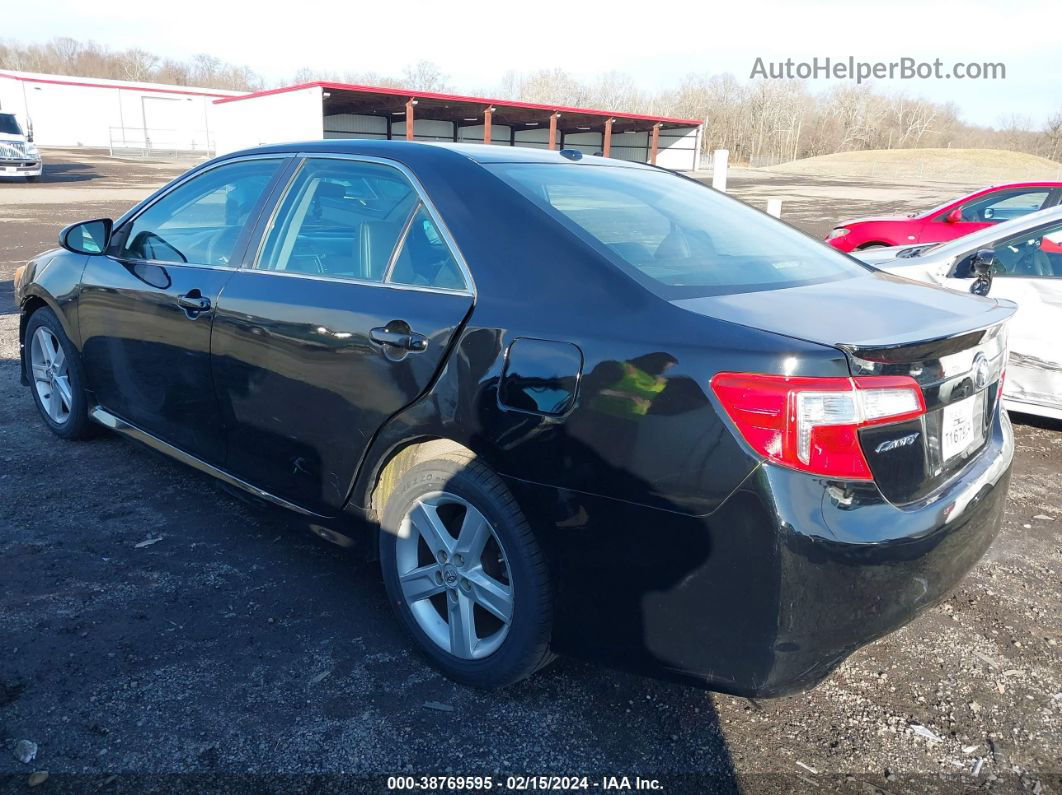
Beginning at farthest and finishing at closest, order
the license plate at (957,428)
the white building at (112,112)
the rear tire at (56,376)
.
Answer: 1. the white building at (112,112)
2. the rear tire at (56,376)
3. the license plate at (957,428)

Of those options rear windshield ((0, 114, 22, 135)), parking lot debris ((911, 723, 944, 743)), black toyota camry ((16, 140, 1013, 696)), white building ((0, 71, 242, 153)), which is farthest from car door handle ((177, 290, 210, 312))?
white building ((0, 71, 242, 153))

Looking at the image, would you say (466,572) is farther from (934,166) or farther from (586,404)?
(934,166)

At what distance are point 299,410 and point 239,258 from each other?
0.76 m

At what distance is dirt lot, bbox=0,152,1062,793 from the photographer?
2.35 meters

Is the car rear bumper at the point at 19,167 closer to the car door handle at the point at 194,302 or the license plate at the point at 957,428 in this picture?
the car door handle at the point at 194,302

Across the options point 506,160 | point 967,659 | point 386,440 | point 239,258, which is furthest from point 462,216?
point 967,659

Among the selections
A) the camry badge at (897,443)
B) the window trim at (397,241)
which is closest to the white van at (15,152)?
the window trim at (397,241)

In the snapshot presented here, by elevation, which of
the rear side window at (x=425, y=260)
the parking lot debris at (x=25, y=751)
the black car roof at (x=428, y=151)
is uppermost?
the black car roof at (x=428, y=151)

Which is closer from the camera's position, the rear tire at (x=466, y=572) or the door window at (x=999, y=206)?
the rear tire at (x=466, y=572)

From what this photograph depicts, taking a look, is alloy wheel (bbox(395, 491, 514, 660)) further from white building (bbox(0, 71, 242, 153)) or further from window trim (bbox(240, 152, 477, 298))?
white building (bbox(0, 71, 242, 153))

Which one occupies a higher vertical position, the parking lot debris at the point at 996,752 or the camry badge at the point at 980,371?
the camry badge at the point at 980,371

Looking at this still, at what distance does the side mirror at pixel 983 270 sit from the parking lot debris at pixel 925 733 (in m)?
2.92

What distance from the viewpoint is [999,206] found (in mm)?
9688

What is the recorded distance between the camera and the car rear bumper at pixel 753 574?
199cm
